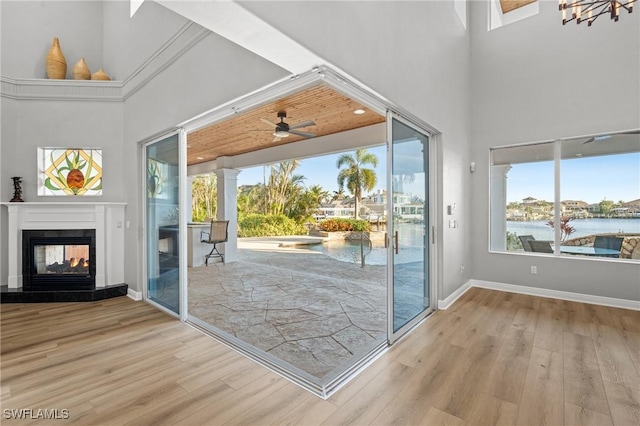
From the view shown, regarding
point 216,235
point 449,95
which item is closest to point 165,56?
point 449,95

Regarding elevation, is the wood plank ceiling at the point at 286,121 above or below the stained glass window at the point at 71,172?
above

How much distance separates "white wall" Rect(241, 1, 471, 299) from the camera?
85.3 inches

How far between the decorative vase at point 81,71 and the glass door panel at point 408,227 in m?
5.02

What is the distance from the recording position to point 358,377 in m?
2.38

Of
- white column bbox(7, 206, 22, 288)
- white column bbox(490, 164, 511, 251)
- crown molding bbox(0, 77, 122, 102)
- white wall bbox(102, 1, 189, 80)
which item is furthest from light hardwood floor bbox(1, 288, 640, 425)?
white wall bbox(102, 1, 189, 80)

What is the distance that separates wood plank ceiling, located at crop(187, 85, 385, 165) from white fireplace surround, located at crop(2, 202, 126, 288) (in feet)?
6.55

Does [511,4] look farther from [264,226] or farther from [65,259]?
[264,226]

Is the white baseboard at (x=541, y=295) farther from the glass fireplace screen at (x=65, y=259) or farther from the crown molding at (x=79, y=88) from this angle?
the glass fireplace screen at (x=65, y=259)

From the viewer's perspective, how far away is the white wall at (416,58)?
2168 millimetres

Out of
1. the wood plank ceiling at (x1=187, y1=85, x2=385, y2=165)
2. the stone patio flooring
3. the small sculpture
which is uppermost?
the wood plank ceiling at (x1=187, y1=85, x2=385, y2=165)

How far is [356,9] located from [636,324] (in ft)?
14.6

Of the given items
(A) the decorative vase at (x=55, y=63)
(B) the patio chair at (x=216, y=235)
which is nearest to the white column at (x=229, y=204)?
(B) the patio chair at (x=216, y=235)

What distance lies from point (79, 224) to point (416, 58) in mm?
5198

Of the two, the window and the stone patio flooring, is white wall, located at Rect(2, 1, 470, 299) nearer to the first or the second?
the window
